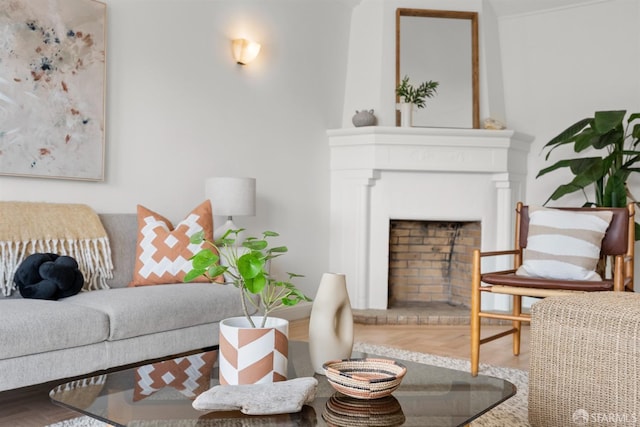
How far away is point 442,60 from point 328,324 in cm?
357

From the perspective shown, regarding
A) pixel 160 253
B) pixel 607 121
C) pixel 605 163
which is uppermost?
pixel 607 121

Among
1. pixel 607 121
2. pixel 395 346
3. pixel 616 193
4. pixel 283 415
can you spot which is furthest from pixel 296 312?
A: pixel 283 415

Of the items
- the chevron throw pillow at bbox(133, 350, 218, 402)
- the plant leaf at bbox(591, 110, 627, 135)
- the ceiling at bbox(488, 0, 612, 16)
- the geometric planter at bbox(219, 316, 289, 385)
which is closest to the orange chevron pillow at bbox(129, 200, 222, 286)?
the chevron throw pillow at bbox(133, 350, 218, 402)

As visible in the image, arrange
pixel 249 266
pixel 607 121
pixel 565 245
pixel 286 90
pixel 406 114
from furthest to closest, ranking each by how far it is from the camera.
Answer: pixel 406 114 < pixel 286 90 < pixel 607 121 < pixel 565 245 < pixel 249 266

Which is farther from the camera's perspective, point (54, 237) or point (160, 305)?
point (54, 237)

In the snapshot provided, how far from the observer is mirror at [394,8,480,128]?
16.1 ft

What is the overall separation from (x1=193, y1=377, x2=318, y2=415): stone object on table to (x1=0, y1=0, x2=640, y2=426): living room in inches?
84.5

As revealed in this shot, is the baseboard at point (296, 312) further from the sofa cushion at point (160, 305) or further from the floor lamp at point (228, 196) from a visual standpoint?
the sofa cushion at point (160, 305)

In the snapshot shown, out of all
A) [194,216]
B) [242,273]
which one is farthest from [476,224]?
[242,273]

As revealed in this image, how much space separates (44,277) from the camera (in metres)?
2.63

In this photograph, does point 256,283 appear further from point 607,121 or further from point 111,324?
point 607,121

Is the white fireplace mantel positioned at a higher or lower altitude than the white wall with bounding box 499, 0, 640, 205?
lower

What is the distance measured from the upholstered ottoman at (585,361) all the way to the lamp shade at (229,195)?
2.00m

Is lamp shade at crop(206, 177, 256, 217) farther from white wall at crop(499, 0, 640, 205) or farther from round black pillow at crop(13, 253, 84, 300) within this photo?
white wall at crop(499, 0, 640, 205)
